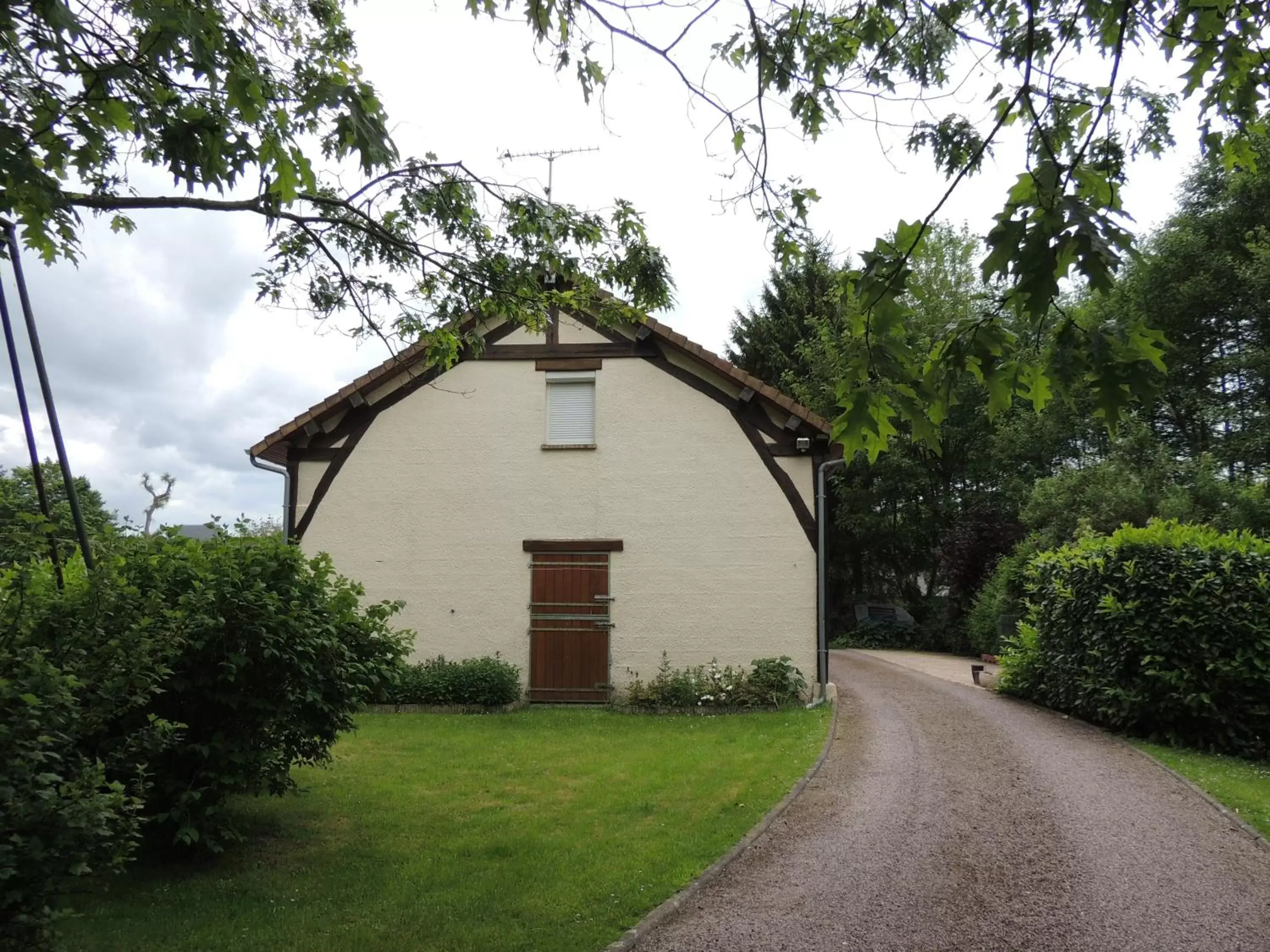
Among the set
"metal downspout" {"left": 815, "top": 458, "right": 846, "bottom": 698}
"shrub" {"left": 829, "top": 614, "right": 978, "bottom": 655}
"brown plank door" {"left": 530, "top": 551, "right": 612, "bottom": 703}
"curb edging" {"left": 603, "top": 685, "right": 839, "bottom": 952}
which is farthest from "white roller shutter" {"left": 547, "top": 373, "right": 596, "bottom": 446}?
"shrub" {"left": 829, "top": 614, "right": 978, "bottom": 655}

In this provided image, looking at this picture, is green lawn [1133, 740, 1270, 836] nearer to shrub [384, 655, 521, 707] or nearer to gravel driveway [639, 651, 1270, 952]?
gravel driveway [639, 651, 1270, 952]

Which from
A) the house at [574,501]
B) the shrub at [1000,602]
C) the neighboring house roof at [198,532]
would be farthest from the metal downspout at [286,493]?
the shrub at [1000,602]

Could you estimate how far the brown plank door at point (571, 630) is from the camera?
39.4 feet

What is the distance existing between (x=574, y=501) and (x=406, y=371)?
329 centimetres

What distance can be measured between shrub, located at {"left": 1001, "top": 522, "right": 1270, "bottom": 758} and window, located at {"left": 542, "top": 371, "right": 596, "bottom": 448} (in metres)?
6.85

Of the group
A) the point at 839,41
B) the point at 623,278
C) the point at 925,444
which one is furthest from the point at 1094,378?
the point at 623,278

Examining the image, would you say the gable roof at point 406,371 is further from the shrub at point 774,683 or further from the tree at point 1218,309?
the tree at point 1218,309

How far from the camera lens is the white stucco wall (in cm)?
1181

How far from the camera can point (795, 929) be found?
174 inches

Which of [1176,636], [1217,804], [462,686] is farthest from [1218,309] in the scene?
[462,686]

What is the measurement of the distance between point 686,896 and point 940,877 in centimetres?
162

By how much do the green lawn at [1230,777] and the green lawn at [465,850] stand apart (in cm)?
333

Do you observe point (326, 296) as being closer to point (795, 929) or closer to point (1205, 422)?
point (795, 929)

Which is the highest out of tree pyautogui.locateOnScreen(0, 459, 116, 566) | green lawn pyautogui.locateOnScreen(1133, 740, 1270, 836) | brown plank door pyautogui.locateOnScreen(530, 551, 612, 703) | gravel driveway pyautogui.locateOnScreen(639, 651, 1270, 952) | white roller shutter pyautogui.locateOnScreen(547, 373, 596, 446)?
white roller shutter pyautogui.locateOnScreen(547, 373, 596, 446)
